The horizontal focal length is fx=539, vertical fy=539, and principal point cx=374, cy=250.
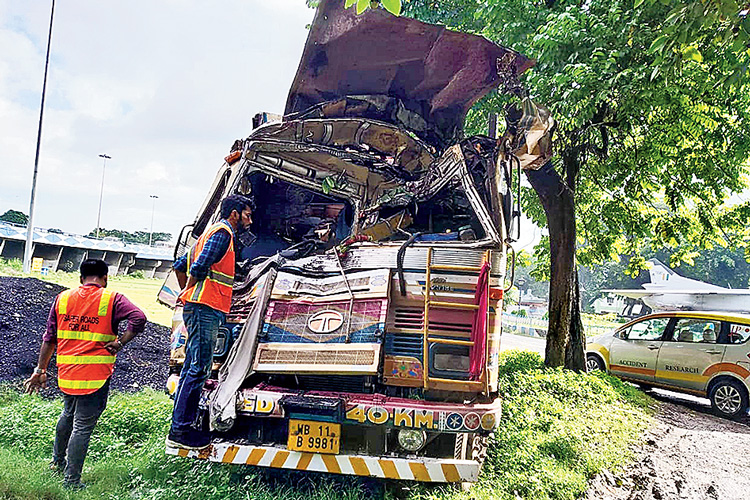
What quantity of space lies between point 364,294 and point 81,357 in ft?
6.20

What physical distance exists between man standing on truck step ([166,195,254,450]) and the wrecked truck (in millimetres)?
97

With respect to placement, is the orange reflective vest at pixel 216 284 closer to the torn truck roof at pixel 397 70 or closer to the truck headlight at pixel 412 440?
the truck headlight at pixel 412 440

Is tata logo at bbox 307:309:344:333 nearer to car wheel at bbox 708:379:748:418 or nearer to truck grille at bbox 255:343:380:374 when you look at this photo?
truck grille at bbox 255:343:380:374

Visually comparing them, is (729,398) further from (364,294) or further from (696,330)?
(364,294)

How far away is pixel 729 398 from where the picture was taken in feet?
26.6

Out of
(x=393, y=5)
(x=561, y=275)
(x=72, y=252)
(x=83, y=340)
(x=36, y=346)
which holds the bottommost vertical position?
(x=36, y=346)

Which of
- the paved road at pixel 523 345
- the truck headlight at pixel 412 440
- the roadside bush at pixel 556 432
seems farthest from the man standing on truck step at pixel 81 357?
the paved road at pixel 523 345

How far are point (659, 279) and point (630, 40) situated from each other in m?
41.3

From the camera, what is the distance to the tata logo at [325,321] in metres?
3.64

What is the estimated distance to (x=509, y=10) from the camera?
302 inches

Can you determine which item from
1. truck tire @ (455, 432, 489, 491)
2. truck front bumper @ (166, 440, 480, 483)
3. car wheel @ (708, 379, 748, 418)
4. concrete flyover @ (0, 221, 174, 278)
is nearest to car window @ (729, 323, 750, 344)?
car wheel @ (708, 379, 748, 418)

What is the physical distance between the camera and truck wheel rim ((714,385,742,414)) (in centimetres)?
798

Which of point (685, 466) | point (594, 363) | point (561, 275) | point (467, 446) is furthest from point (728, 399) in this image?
point (467, 446)

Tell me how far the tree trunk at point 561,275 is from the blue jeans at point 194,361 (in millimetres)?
6830
